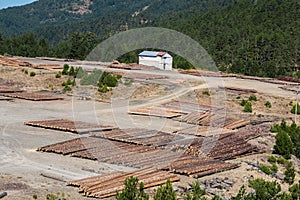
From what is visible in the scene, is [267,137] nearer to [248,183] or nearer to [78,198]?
[248,183]

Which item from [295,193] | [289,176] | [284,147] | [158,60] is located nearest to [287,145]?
[284,147]

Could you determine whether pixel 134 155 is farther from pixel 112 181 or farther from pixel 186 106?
pixel 186 106

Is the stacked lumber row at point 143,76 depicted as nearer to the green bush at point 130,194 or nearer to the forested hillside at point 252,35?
the forested hillside at point 252,35

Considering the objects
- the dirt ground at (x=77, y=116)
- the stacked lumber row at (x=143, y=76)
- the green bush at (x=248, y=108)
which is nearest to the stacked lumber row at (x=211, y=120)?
the dirt ground at (x=77, y=116)

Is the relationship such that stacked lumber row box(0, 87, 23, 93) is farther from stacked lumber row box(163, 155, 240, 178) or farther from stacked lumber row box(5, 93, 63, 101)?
stacked lumber row box(163, 155, 240, 178)

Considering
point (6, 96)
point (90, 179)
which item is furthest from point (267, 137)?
point (6, 96)

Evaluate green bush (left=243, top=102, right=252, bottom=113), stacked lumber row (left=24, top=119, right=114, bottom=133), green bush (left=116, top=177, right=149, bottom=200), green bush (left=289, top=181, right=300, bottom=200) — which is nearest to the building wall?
green bush (left=243, top=102, right=252, bottom=113)
